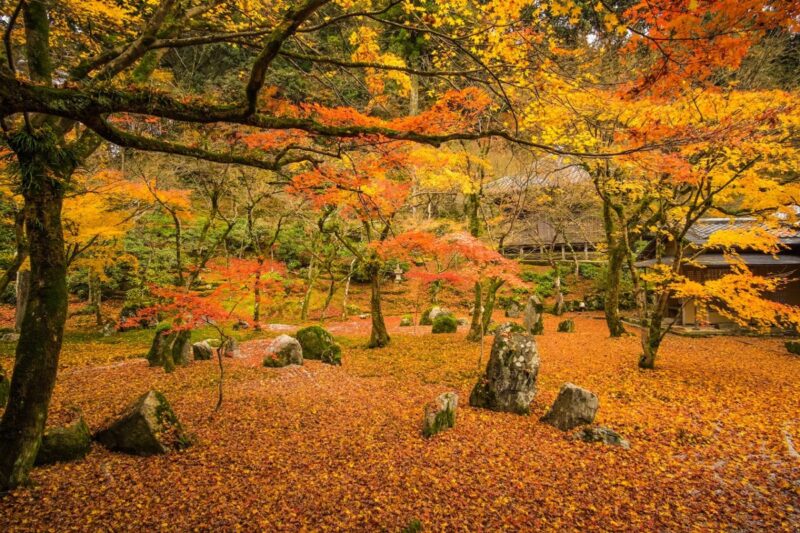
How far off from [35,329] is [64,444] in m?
2.07

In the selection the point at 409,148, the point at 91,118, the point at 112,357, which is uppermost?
the point at 409,148

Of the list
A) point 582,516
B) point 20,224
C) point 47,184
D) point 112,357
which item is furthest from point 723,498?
point 112,357

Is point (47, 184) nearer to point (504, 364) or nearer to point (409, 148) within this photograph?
point (504, 364)

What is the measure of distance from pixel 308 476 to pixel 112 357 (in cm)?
1115

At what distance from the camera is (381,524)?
436 centimetres

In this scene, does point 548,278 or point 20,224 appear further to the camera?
point 548,278

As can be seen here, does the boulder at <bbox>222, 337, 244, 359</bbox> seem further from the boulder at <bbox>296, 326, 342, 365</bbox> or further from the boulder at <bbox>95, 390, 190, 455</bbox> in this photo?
the boulder at <bbox>95, 390, 190, 455</bbox>

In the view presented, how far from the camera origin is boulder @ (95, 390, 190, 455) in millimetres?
5547

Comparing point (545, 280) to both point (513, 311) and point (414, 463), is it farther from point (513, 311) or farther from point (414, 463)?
point (414, 463)

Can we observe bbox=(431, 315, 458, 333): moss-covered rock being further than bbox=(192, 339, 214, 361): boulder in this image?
Yes

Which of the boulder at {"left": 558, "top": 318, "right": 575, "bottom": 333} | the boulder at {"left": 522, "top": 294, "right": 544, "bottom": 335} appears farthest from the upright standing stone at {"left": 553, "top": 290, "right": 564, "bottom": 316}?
the boulder at {"left": 522, "top": 294, "right": 544, "bottom": 335}

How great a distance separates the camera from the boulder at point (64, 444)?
200 inches

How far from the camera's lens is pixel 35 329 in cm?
428

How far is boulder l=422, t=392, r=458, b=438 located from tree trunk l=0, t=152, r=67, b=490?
17.4ft
